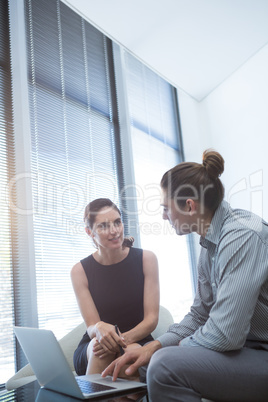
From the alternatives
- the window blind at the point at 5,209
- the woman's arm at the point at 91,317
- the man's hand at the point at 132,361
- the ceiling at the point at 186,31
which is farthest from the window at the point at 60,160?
the man's hand at the point at 132,361

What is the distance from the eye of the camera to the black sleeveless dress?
6.57ft

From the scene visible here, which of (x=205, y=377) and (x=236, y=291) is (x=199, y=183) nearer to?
(x=236, y=291)

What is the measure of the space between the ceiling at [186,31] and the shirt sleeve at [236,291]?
2163 mm

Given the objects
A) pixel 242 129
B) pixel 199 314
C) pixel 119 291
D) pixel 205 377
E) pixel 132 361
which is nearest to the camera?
pixel 205 377

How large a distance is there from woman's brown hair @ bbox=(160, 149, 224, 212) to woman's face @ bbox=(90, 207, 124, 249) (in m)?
0.67

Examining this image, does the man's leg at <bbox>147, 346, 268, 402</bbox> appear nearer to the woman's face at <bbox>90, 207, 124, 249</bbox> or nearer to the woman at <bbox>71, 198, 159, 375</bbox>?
the woman at <bbox>71, 198, 159, 375</bbox>

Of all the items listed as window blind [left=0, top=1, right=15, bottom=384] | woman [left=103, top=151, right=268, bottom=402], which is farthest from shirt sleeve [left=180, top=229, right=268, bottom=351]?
window blind [left=0, top=1, right=15, bottom=384]

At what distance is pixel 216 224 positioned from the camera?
141 centimetres

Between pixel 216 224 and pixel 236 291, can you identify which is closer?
pixel 236 291

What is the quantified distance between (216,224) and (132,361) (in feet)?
1.88

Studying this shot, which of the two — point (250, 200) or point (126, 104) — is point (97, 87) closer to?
point (126, 104)

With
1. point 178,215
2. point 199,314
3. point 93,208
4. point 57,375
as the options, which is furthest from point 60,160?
point 57,375

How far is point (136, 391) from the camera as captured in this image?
119 centimetres

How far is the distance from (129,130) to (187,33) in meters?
0.98
